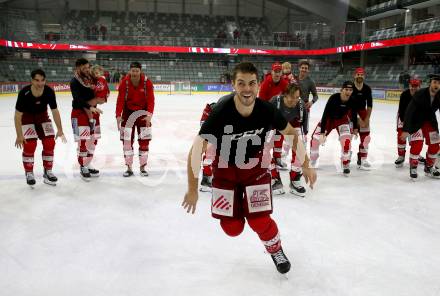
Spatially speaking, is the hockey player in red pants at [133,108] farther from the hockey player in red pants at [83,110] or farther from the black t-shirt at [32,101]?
the black t-shirt at [32,101]

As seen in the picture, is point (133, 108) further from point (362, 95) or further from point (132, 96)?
point (362, 95)

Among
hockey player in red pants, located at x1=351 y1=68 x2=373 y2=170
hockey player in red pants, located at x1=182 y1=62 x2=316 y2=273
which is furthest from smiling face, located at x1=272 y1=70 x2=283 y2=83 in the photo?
hockey player in red pants, located at x1=182 y1=62 x2=316 y2=273

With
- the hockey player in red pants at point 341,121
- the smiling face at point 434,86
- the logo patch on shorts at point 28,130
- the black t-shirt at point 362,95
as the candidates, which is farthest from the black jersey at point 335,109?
the logo patch on shorts at point 28,130

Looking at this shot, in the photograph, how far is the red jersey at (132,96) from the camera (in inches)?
240

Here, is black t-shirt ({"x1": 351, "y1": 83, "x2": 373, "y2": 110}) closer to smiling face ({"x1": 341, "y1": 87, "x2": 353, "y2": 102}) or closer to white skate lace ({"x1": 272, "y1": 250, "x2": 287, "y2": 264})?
smiling face ({"x1": 341, "y1": 87, "x2": 353, "y2": 102})

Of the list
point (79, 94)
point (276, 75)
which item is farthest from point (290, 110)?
point (79, 94)

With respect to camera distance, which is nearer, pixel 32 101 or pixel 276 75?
pixel 32 101

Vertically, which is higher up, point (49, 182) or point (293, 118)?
point (293, 118)

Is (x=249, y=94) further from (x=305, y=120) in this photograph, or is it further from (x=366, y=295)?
(x=305, y=120)

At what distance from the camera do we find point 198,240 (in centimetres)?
387

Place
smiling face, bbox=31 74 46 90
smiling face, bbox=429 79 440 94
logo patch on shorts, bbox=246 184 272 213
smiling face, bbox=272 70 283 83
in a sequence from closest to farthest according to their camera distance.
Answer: logo patch on shorts, bbox=246 184 272 213 → smiling face, bbox=31 74 46 90 → smiling face, bbox=429 79 440 94 → smiling face, bbox=272 70 283 83

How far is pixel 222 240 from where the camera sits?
3871mm

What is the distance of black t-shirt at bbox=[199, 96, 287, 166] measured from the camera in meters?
Result: 2.81

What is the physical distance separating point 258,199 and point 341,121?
13.1ft
